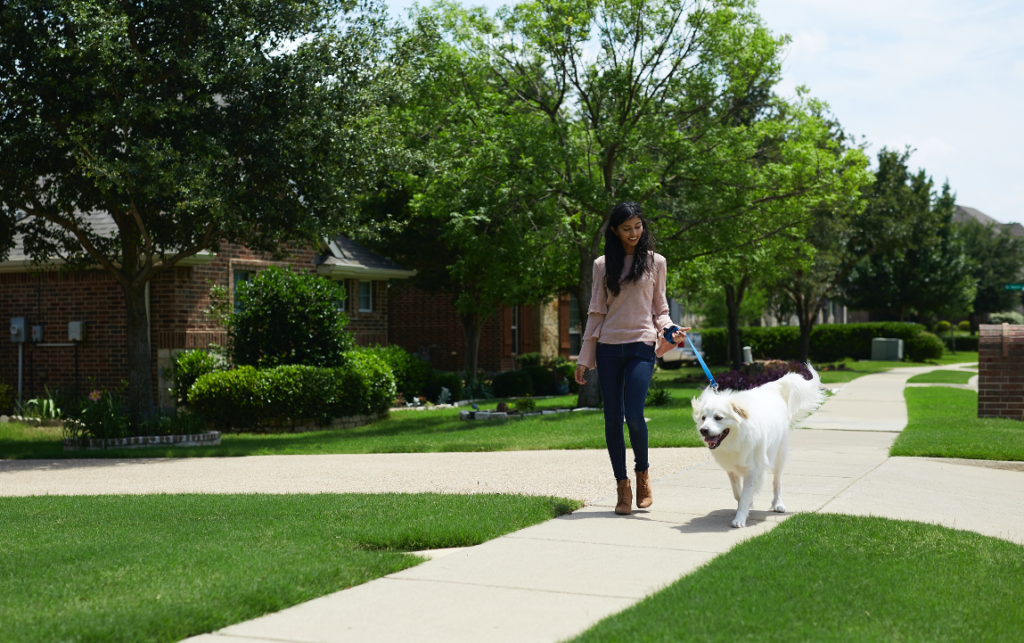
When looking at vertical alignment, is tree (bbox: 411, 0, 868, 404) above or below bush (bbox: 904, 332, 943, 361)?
above

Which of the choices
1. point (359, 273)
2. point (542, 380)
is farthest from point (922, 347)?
point (359, 273)

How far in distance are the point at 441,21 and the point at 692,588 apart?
671 inches

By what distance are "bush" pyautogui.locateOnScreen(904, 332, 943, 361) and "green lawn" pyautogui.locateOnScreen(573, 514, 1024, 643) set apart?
37.2 metres

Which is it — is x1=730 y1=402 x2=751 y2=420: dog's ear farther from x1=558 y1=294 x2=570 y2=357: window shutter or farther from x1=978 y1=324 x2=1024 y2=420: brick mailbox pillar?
x1=558 y1=294 x2=570 y2=357: window shutter

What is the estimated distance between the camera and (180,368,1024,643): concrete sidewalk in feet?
13.1

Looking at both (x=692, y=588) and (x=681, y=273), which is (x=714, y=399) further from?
(x=681, y=273)

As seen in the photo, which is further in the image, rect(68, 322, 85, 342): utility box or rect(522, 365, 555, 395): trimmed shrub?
rect(522, 365, 555, 395): trimmed shrub

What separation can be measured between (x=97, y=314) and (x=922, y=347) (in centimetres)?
3304

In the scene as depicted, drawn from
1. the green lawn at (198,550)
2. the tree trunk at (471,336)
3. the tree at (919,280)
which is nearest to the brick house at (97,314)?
the tree trunk at (471,336)

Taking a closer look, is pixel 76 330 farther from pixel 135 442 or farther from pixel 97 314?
pixel 135 442

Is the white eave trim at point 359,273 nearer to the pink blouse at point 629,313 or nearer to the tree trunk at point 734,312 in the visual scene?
the tree trunk at point 734,312

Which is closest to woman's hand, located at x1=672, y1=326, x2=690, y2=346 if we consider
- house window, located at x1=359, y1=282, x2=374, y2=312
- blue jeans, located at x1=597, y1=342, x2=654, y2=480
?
blue jeans, located at x1=597, y1=342, x2=654, y2=480

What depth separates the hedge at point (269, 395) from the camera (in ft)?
49.9

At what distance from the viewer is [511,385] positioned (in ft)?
77.8
